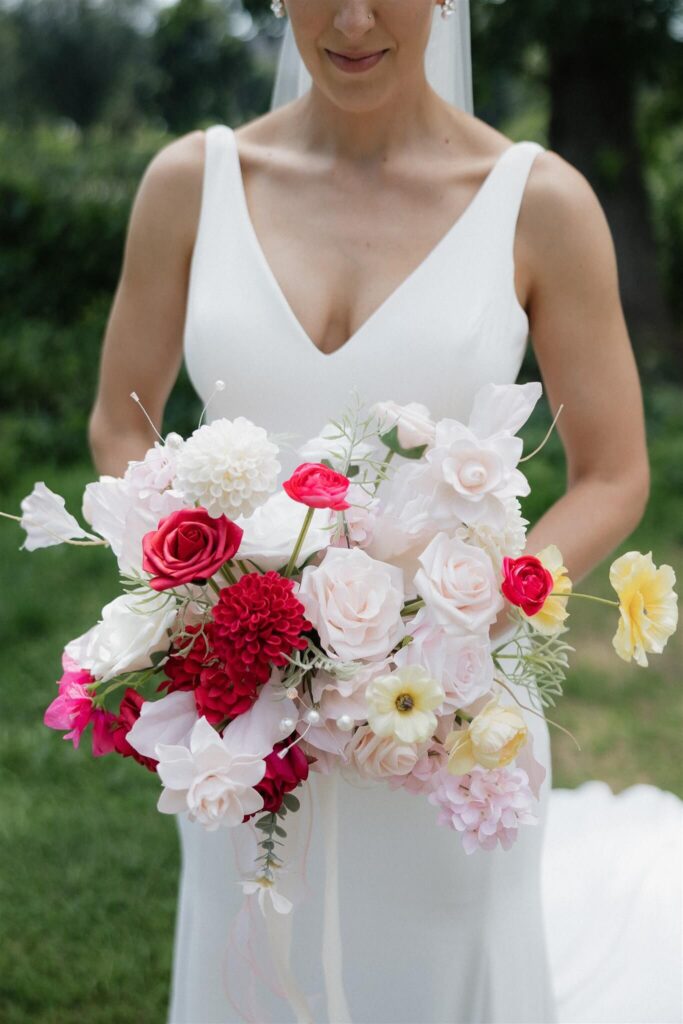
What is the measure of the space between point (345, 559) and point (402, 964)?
113cm

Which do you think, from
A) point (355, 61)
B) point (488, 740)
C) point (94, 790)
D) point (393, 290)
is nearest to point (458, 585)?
point (488, 740)

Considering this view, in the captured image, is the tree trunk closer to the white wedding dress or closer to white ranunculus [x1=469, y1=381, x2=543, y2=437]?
the white wedding dress

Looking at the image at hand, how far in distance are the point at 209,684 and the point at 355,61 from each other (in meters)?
1.22

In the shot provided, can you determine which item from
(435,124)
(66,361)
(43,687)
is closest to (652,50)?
(66,361)

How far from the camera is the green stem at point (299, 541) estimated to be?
1671 millimetres

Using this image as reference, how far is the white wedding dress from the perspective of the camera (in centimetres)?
237

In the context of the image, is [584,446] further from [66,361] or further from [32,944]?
[66,361]

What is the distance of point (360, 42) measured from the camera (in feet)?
7.15

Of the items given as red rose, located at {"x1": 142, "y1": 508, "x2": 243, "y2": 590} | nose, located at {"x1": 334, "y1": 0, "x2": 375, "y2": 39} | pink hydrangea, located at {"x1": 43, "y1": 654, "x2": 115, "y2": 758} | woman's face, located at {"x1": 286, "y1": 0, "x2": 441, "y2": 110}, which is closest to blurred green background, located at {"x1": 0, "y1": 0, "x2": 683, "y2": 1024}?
pink hydrangea, located at {"x1": 43, "y1": 654, "x2": 115, "y2": 758}

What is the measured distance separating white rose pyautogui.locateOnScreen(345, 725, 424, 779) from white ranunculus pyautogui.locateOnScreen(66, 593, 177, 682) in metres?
0.31

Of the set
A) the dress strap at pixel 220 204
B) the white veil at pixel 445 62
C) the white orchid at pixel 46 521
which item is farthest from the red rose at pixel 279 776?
the white veil at pixel 445 62

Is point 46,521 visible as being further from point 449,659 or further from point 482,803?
point 482,803

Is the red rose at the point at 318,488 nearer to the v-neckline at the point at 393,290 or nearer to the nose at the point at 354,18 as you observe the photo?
the v-neckline at the point at 393,290

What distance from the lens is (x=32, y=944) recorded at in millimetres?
3828
